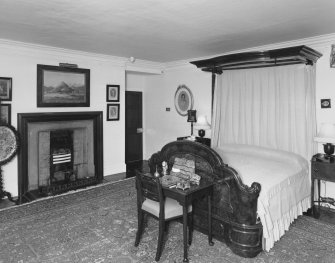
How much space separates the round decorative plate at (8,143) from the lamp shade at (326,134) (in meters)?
4.69

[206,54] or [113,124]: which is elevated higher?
[206,54]

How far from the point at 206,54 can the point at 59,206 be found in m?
3.93

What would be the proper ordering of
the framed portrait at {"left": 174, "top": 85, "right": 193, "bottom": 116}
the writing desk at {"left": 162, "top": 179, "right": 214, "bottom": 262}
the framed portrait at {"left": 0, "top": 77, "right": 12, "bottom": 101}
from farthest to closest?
the framed portrait at {"left": 174, "top": 85, "right": 193, "bottom": 116}
the framed portrait at {"left": 0, "top": 77, "right": 12, "bottom": 101}
the writing desk at {"left": 162, "top": 179, "right": 214, "bottom": 262}

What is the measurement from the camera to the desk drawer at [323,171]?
3559 mm

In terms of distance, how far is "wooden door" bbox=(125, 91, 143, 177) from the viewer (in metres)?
7.04

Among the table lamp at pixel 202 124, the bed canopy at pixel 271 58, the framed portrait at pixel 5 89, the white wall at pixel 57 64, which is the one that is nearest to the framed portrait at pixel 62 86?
the white wall at pixel 57 64

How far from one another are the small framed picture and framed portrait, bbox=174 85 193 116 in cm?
145

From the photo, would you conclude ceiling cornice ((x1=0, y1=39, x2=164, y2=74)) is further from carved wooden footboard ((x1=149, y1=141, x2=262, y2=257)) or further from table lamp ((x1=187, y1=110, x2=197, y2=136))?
carved wooden footboard ((x1=149, y1=141, x2=262, y2=257))

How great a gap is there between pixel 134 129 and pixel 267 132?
3759mm

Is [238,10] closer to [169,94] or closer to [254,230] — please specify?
[254,230]

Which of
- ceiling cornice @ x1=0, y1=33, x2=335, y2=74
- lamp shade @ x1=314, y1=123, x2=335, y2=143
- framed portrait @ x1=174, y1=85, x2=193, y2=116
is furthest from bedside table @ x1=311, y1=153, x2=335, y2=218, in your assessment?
framed portrait @ x1=174, y1=85, x2=193, y2=116

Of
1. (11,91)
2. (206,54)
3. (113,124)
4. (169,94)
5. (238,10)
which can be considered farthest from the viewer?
(169,94)

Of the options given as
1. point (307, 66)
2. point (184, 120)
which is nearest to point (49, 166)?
point (184, 120)

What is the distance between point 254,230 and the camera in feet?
8.96
